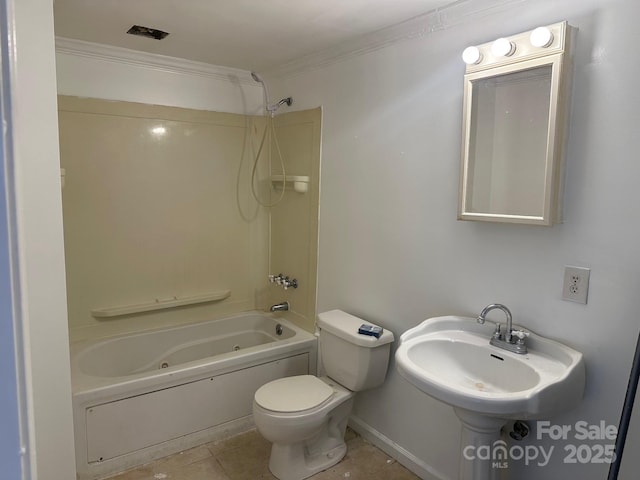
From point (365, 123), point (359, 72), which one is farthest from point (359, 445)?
point (359, 72)

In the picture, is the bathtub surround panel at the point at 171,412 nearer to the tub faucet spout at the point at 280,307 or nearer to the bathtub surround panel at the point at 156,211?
the tub faucet spout at the point at 280,307

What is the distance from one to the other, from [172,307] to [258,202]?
100cm

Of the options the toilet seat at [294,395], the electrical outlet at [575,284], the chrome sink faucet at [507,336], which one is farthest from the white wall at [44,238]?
the electrical outlet at [575,284]

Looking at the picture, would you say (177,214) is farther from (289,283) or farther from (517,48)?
(517,48)

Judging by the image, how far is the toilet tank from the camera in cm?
232

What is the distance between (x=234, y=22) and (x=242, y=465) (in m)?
2.31

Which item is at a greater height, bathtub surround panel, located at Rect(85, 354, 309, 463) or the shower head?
the shower head

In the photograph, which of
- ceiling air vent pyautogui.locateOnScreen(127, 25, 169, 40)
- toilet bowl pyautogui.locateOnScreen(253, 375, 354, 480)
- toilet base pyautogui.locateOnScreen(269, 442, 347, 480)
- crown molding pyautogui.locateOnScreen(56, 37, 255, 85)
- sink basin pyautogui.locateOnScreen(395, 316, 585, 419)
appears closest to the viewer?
sink basin pyautogui.locateOnScreen(395, 316, 585, 419)

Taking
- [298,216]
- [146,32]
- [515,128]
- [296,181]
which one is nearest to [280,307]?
[298,216]

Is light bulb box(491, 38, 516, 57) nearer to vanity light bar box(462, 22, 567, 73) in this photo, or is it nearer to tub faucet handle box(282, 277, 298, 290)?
vanity light bar box(462, 22, 567, 73)

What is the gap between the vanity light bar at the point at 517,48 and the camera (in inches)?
61.4

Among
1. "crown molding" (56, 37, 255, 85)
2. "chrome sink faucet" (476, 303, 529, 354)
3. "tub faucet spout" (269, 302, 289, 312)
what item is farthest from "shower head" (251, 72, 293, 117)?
"chrome sink faucet" (476, 303, 529, 354)

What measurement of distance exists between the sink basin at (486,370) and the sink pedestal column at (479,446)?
0.12 meters

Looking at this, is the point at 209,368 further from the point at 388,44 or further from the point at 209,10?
the point at 388,44
